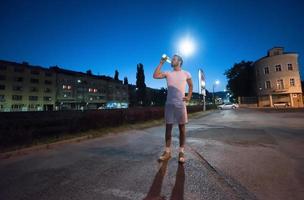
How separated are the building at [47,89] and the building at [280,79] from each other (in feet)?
218

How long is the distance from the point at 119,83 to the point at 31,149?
100 m

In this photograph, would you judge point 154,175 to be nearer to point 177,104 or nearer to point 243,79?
point 177,104

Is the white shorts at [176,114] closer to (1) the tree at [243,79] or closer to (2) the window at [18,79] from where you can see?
(1) the tree at [243,79]

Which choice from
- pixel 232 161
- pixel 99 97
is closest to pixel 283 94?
pixel 232 161

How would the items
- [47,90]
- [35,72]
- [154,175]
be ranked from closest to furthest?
[154,175] → [35,72] → [47,90]

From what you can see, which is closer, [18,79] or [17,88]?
[17,88]

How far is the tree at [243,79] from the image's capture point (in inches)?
2366

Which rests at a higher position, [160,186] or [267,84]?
[267,84]

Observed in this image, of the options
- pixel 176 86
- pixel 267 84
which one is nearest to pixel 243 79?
pixel 267 84

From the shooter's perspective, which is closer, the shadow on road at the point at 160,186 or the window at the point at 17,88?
the shadow on road at the point at 160,186

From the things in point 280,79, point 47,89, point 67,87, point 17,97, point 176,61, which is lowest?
point 176,61

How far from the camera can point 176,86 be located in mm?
4398

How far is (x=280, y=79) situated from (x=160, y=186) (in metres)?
55.8

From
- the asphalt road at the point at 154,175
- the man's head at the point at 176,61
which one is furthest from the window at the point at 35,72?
the man's head at the point at 176,61
